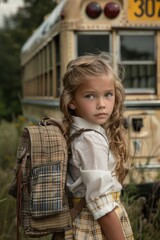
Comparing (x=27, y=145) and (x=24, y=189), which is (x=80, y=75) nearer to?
(x=27, y=145)

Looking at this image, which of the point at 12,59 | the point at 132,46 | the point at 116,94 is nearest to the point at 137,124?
the point at 132,46

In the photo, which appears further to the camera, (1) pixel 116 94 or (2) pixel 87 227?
(1) pixel 116 94

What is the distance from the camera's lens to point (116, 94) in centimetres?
215

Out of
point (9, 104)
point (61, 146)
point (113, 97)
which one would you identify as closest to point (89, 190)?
point (61, 146)

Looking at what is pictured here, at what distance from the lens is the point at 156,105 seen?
456cm

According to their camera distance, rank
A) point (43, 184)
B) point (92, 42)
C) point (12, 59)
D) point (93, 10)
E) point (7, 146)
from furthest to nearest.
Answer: point (12, 59), point (7, 146), point (92, 42), point (93, 10), point (43, 184)

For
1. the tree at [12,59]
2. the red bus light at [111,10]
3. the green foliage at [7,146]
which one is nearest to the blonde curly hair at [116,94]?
the red bus light at [111,10]

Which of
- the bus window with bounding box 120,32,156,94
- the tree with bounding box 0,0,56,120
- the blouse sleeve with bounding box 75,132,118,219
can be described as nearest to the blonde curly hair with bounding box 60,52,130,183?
the blouse sleeve with bounding box 75,132,118,219

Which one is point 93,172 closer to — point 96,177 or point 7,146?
point 96,177

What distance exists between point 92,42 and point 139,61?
461 millimetres

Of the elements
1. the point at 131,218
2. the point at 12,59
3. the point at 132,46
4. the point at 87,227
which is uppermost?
the point at 12,59

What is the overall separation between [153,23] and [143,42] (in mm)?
193

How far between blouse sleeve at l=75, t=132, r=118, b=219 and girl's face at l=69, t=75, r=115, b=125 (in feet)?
0.40

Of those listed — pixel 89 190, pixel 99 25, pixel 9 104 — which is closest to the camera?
pixel 89 190
